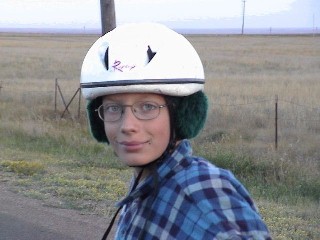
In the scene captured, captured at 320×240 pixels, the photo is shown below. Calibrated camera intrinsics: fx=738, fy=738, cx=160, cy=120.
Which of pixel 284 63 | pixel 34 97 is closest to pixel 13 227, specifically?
pixel 34 97

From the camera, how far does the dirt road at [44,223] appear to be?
7.00m

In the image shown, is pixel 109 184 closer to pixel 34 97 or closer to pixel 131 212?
pixel 131 212

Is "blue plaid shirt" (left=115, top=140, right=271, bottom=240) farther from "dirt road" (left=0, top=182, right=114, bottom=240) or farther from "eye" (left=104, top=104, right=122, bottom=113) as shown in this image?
"dirt road" (left=0, top=182, right=114, bottom=240)

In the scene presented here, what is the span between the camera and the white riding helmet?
1.95m

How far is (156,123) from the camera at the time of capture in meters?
2.02

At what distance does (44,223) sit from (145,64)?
5669mm

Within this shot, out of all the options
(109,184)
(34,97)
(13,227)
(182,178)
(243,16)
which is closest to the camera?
(182,178)

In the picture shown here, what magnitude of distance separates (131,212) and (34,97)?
21.6 meters

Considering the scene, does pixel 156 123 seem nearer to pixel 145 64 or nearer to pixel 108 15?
pixel 145 64

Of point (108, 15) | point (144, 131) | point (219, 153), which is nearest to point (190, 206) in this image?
point (144, 131)

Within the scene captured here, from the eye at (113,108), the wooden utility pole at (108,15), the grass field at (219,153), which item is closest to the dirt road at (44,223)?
the grass field at (219,153)

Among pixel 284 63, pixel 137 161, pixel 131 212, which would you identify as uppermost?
pixel 137 161

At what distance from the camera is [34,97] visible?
2325 centimetres

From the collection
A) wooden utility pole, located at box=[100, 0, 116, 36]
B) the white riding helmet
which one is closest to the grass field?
wooden utility pole, located at box=[100, 0, 116, 36]
